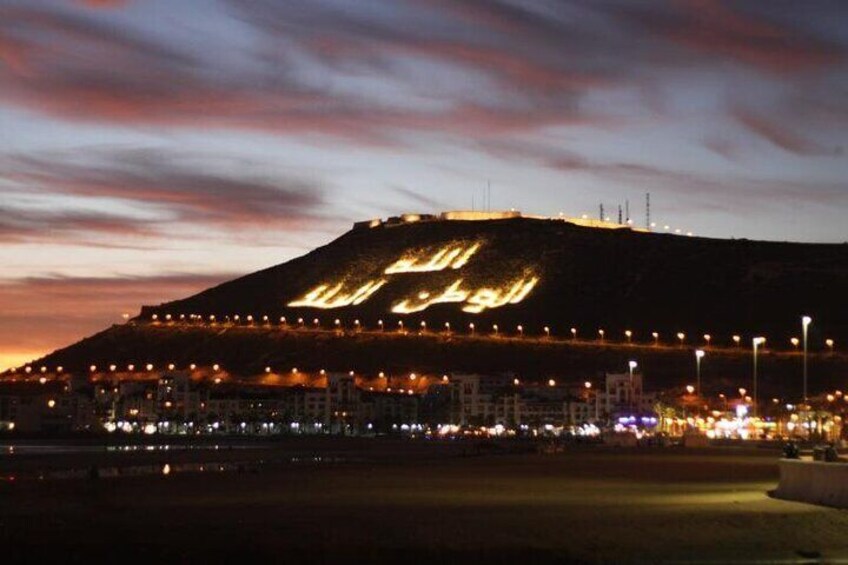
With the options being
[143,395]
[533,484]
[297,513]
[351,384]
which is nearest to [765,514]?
[297,513]

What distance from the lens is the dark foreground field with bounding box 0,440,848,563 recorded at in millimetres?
22609

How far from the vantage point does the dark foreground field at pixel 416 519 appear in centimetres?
2261

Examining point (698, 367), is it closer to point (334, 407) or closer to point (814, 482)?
point (334, 407)

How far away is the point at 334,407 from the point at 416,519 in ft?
391

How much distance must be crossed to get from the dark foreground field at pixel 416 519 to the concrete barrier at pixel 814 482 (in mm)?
465

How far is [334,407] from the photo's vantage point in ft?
482

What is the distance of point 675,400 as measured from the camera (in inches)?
4759

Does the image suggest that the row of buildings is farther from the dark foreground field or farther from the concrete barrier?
the concrete barrier

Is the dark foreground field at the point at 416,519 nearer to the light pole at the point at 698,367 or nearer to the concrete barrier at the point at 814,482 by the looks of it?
the concrete barrier at the point at 814,482

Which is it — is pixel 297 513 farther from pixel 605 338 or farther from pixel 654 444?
pixel 605 338

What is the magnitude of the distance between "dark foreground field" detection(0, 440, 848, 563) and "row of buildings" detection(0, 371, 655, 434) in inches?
3562

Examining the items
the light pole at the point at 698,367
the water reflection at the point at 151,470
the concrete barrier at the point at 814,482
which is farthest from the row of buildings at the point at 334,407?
the concrete barrier at the point at 814,482

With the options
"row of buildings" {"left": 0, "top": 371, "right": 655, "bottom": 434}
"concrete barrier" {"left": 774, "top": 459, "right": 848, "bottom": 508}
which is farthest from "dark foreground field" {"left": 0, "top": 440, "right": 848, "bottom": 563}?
"row of buildings" {"left": 0, "top": 371, "right": 655, "bottom": 434}

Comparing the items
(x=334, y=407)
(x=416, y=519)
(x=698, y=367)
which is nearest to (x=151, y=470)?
(x=416, y=519)
